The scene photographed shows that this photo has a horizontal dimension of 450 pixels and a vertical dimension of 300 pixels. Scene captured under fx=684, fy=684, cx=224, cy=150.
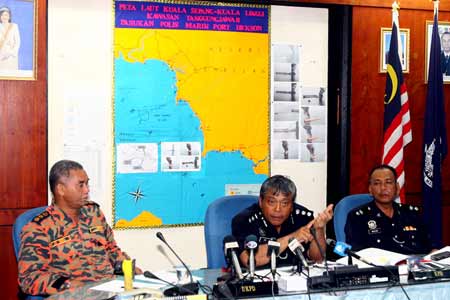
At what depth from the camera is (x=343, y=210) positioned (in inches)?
163

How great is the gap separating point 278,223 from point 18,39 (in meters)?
2.10

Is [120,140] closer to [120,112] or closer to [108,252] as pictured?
[120,112]

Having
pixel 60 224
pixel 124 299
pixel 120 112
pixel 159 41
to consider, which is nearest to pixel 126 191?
pixel 120 112

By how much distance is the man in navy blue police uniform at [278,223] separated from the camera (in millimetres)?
3449

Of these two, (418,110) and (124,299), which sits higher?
(418,110)

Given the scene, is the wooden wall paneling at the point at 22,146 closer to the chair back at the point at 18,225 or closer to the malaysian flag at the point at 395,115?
the chair back at the point at 18,225

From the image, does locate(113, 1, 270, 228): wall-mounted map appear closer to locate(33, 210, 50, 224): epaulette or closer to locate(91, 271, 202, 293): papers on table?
locate(33, 210, 50, 224): epaulette

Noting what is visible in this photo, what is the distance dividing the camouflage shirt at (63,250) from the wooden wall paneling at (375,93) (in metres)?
2.37

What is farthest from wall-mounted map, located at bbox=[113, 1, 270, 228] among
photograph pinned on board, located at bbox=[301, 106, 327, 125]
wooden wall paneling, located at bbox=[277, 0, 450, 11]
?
wooden wall paneling, located at bbox=[277, 0, 450, 11]

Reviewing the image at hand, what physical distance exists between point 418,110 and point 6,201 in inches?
124

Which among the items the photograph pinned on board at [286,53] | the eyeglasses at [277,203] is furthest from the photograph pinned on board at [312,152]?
the eyeglasses at [277,203]

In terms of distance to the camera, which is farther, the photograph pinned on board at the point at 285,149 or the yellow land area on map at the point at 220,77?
the photograph pinned on board at the point at 285,149

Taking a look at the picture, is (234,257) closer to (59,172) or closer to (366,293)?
(366,293)

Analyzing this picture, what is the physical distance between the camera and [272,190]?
139 inches
